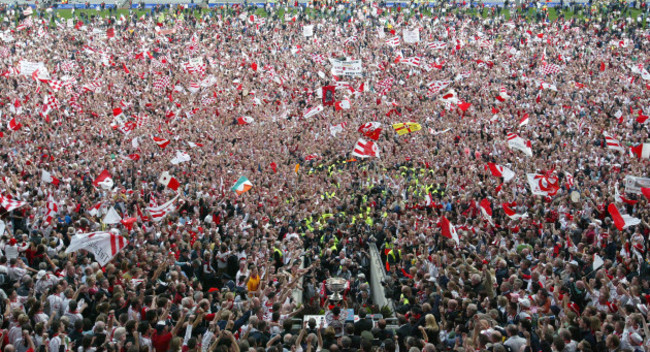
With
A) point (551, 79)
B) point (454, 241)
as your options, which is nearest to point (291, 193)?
point (454, 241)

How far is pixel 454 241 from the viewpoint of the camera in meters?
13.8

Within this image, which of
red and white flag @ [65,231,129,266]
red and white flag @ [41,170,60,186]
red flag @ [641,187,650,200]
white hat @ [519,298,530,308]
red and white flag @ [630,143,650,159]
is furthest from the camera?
red and white flag @ [41,170,60,186]

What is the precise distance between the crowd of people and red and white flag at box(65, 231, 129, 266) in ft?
0.13

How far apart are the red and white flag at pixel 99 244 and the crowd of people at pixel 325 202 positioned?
0.13ft

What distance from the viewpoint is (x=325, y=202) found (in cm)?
1880

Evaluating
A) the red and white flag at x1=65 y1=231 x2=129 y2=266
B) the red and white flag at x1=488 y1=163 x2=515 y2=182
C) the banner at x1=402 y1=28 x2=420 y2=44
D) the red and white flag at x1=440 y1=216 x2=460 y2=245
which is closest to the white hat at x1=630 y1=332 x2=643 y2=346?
the red and white flag at x1=440 y1=216 x2=460 y2=245

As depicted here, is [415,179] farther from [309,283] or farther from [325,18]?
[325,18]

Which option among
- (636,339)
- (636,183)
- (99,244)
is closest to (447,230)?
(636,183)

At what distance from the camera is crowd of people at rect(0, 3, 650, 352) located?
29.5ft

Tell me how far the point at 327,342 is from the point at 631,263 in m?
7.03

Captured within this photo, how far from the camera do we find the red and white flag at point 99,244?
1125cm

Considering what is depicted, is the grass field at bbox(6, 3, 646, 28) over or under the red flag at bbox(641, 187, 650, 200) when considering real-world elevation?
under

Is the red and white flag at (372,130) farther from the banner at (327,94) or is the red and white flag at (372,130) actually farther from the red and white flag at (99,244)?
the red and white flag at (99,244)

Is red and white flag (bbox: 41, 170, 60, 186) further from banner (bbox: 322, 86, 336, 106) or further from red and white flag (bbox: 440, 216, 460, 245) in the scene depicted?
banner (bbox: 322, 86, 336, 106)
